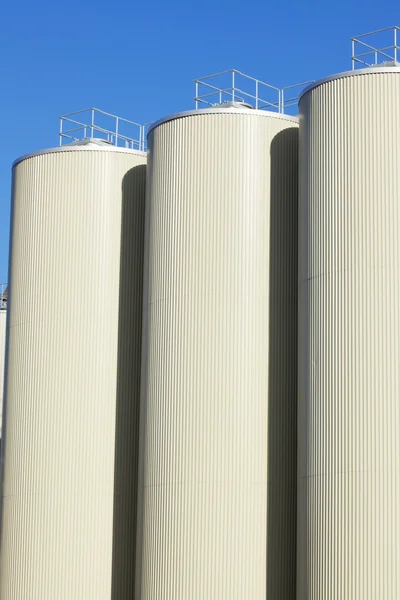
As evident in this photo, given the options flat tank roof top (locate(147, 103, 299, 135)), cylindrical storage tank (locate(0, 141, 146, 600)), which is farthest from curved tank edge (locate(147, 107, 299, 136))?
cylindrical storage tank (locate(0, 141, 146, 600))

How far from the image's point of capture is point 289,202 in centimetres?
3706

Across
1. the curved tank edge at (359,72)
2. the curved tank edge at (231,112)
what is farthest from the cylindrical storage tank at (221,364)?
the curved tank edge at (359,72)

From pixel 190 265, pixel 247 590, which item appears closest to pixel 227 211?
pixel 190 265

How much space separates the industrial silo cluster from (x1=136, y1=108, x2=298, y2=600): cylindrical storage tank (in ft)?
0.21

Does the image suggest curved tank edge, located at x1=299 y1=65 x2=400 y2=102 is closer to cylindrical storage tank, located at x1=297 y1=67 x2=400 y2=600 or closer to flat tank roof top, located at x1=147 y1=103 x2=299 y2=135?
cylindrical storage tank, located at x1=297 y1=67 x2=400 y2=600

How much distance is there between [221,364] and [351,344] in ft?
16.2

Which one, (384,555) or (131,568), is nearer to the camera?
(384,555)

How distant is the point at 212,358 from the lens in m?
35.3

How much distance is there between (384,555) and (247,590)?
5447 mm

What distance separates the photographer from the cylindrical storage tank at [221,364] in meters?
34.5

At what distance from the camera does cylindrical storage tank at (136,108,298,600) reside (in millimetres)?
34531

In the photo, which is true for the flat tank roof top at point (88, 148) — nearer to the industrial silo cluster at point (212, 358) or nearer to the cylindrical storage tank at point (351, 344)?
the industrial silo cluster at point (212, 358)

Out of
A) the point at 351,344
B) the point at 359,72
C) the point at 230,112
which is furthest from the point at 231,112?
the point at 351,344

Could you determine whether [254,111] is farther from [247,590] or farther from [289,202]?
[247,590]
